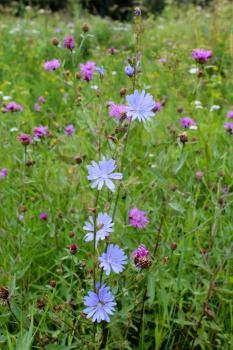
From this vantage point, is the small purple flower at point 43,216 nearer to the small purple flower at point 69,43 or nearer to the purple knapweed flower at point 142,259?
the small purple flower at point 69,43

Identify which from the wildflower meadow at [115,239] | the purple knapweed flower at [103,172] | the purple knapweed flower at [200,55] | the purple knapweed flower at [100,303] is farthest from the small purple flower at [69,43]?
the purple knapweed flower at [100,303]

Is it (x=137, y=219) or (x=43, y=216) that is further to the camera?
(x=43, y=216)

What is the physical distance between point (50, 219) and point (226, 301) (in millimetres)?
674

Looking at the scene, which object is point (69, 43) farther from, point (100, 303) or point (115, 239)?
point (100, 303)

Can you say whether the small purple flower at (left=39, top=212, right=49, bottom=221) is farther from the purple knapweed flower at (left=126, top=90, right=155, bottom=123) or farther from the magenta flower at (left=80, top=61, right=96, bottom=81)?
the purple knapweed flower at (left=126, top=90, right=155, bottom=123)

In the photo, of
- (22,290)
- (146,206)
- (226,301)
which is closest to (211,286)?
(226,301)

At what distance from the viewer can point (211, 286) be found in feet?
4.16

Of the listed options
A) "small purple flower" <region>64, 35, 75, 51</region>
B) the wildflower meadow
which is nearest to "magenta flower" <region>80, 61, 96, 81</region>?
the wildflower meadow

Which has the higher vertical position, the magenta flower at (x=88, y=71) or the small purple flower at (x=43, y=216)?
the magenta flower at (x=88, y=71)

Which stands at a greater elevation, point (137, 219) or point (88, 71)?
point (88, 71)

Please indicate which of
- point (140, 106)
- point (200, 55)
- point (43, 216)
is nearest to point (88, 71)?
point (200, 55)

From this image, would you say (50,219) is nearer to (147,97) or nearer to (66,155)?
(66,155)

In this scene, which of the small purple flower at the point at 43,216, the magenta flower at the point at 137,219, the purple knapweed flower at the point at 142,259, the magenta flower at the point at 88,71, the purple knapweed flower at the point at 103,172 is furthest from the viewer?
the magenta flower at the point at 88,71

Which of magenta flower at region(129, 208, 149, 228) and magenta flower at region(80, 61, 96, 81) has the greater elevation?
magenta flower at region(80, 61, 96, 81)
